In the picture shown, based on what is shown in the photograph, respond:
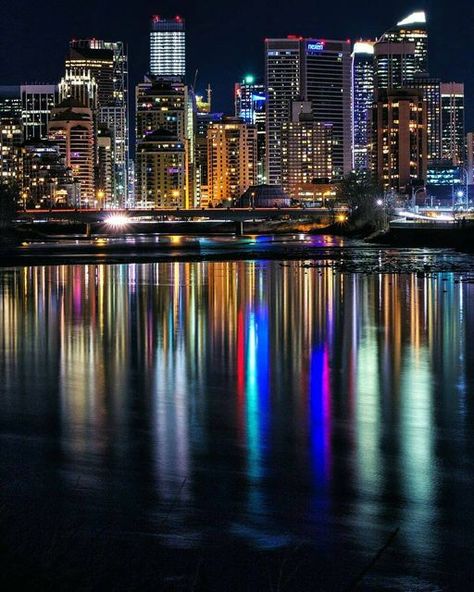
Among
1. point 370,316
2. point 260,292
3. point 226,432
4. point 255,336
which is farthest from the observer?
point 260,292

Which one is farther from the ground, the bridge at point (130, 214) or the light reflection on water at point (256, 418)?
the bridge at point (130, 214)

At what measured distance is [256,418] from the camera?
15.8 meters

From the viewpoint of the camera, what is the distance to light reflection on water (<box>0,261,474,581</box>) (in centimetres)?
1080

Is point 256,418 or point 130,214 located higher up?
point 130,214

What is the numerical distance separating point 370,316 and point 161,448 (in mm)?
18846

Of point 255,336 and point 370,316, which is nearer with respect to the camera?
point 255,336

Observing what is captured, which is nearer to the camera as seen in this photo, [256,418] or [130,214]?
[256,418]

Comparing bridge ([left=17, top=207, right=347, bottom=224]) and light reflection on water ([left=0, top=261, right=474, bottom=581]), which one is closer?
light reflection on water ([left=0, top=261, right=474, bottom=581])

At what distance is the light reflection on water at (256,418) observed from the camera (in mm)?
10797

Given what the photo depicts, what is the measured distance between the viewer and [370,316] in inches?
1254

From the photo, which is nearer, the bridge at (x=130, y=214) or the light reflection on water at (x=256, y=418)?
the light reflection on water at (x=256, y=418)

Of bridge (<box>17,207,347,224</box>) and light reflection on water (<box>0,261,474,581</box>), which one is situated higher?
bridge (<box>17,207,347,224</box>)

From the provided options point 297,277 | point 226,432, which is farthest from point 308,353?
point 297,277

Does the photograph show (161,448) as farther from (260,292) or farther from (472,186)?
(472,186)
